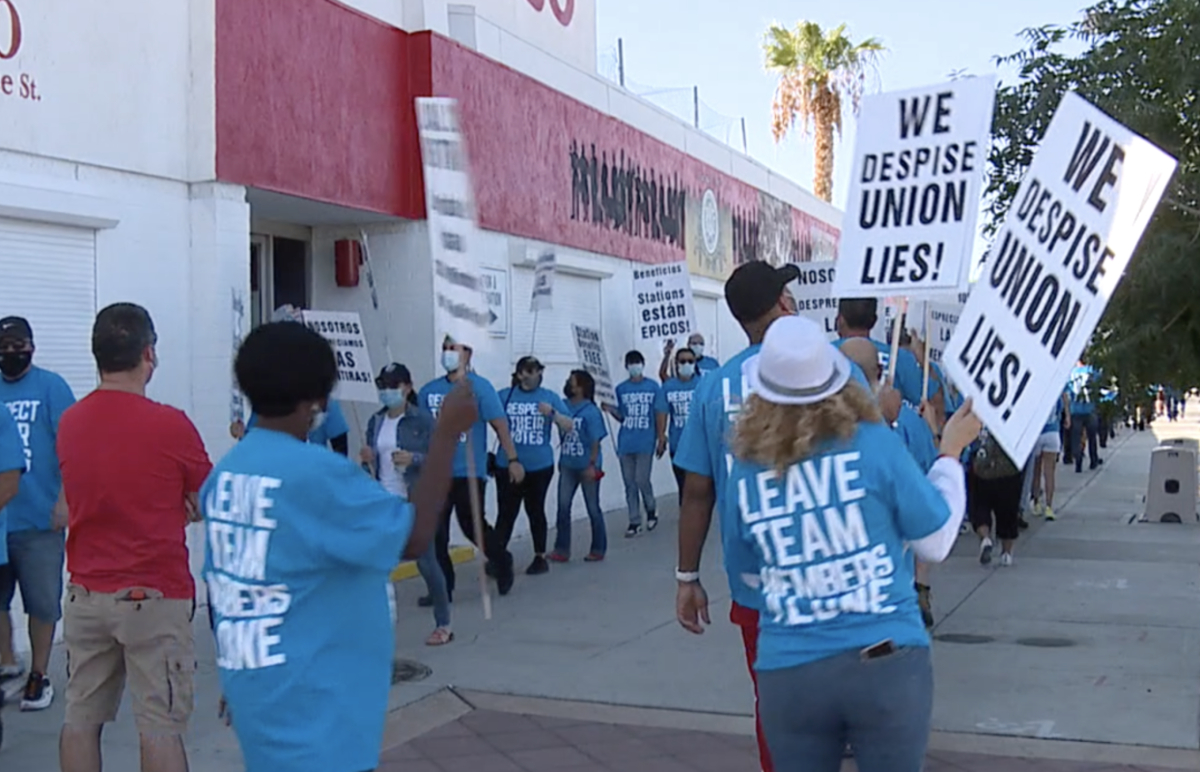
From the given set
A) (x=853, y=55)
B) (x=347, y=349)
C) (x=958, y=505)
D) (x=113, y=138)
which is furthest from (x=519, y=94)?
(x=853, y=55)

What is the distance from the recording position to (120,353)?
15.3ft

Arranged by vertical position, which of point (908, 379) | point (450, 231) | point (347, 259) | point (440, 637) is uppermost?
point (347, 259)

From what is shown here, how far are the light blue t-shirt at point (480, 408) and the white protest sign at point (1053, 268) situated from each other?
4.94 metres

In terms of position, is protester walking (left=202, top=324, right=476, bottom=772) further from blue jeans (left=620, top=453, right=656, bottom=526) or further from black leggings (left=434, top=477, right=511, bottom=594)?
blue jeans (left=620, top=453, right=656, bottom=526)

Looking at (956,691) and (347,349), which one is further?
(347,349)

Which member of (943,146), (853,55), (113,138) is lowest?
(943,146)

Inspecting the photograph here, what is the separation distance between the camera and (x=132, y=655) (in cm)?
467

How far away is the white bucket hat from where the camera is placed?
3287 millimetres

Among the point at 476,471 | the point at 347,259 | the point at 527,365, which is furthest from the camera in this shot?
the point at 347,259

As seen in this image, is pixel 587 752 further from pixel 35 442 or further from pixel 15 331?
pixel 15 331

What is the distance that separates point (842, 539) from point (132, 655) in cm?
263

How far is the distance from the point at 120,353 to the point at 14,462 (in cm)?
122

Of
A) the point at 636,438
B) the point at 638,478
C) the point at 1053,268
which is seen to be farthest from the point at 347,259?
the point at 1053,268

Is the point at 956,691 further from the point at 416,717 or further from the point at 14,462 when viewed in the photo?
the point at 14,462
